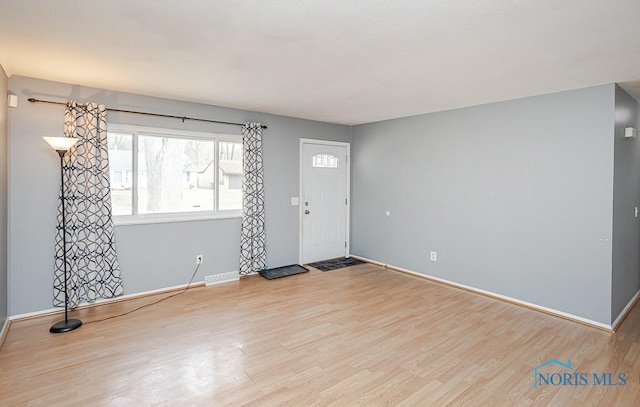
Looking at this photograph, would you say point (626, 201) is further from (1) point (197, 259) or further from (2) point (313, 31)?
(1) point (197, 259)

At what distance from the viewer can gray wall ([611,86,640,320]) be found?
340 cm

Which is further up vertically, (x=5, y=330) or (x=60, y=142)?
(x=60, y=142)

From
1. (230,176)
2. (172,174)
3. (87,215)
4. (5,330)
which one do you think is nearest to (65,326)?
(5,330)

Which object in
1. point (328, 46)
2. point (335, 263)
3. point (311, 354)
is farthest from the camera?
point (335, 263)

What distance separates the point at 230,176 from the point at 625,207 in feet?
15.7

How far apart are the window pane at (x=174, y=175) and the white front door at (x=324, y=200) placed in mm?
1584

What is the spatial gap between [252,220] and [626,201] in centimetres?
456

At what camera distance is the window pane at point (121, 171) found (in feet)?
13.0

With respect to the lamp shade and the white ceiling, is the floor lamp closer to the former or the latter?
the lamp shade

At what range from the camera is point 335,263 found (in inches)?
230

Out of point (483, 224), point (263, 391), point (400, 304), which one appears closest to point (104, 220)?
point (263, 391)

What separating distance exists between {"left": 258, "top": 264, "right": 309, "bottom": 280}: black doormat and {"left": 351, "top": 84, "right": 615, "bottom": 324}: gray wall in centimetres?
141

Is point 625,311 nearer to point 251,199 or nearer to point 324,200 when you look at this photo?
point 324,200

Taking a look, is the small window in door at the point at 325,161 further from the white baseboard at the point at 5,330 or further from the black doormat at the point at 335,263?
the white baseboard at the point at 5,330
